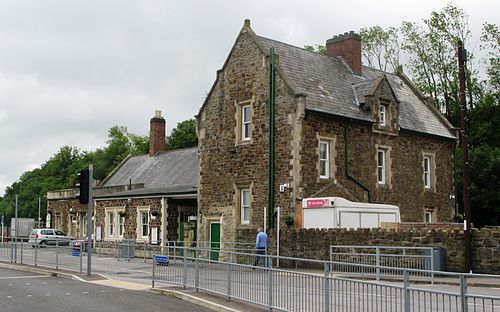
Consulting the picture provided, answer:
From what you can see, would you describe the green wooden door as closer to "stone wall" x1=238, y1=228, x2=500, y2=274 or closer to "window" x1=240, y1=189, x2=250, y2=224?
"window" x1=240, y1=189, x2=250, y2=224

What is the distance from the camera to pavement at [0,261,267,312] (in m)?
13.2

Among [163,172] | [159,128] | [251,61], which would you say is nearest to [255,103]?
[251,61]

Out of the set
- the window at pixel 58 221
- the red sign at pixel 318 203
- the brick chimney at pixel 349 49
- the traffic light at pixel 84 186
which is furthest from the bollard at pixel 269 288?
the window at pixel 58 221

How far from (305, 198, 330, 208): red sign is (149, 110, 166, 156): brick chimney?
22837 mm

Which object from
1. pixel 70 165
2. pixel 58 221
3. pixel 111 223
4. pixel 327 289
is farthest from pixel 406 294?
pixel 70 165

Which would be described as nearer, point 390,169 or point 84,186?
point 84,186

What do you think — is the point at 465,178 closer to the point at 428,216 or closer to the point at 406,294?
the point at 428,216

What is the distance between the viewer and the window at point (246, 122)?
30.5m

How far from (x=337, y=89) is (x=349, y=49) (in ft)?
16.6

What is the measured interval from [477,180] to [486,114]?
8624 mm

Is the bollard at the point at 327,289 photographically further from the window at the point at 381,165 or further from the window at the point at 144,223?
the window at the point at 144,223

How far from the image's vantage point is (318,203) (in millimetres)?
26547

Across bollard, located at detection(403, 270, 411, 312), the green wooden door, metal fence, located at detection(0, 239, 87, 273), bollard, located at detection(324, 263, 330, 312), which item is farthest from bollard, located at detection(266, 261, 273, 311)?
the green wooden door

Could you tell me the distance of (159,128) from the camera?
47969 millimetres
